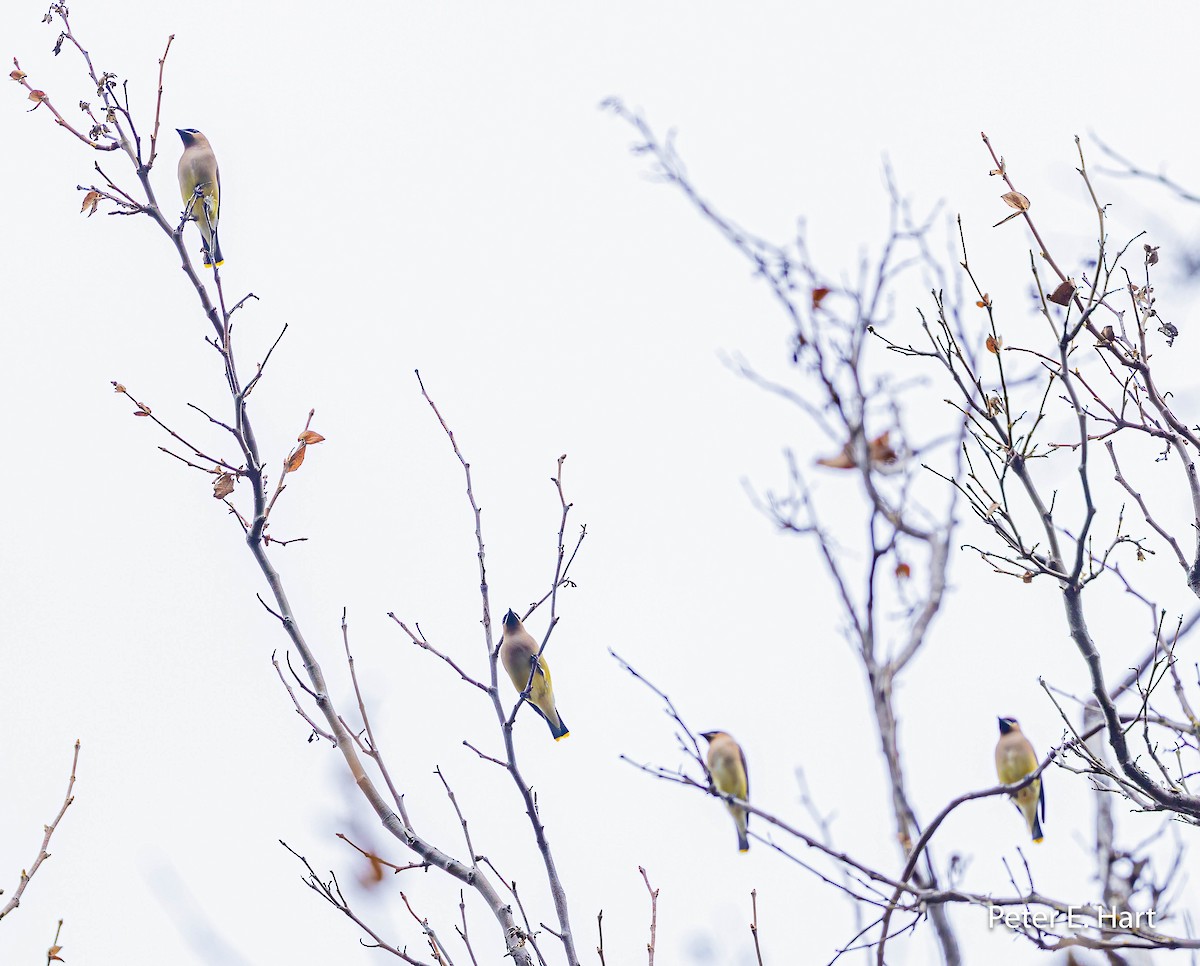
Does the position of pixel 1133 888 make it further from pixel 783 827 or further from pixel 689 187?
pixel 689 187

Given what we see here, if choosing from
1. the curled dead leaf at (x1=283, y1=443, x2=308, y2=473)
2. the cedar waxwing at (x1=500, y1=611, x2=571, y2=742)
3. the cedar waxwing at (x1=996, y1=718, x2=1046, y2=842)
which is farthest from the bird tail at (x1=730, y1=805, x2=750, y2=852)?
the curled dead leaf at (x1=283, y1=443, x2=308, y2=473)

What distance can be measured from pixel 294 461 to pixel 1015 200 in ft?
6.52

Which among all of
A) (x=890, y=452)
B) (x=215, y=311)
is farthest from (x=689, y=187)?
(x=215, y=311)

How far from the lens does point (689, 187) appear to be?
7.42 metres

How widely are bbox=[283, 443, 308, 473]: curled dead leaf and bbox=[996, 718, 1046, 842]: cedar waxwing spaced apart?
3934 mm

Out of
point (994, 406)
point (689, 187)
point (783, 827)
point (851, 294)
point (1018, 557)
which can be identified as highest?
point (689, 187)

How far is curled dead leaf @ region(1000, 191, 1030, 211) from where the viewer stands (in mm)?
2761

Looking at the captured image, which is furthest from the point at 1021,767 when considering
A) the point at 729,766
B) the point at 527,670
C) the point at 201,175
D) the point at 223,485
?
the point at 201,175

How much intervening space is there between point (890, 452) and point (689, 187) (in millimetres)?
1893

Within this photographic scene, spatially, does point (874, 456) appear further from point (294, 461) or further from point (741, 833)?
point (294, 461)

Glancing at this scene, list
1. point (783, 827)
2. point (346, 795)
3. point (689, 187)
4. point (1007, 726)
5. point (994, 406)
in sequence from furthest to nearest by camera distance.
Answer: point (689, 187) < point (1007, 726) < point (346, 795) < point (783, 827) < point (994, 406)

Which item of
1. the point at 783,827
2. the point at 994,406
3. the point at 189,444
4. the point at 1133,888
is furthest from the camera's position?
the point at 1133,888

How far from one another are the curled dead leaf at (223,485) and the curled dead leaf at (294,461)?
0.50 ft

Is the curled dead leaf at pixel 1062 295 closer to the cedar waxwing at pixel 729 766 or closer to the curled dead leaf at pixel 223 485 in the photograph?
the curled dead leaf at pixel 223 485
